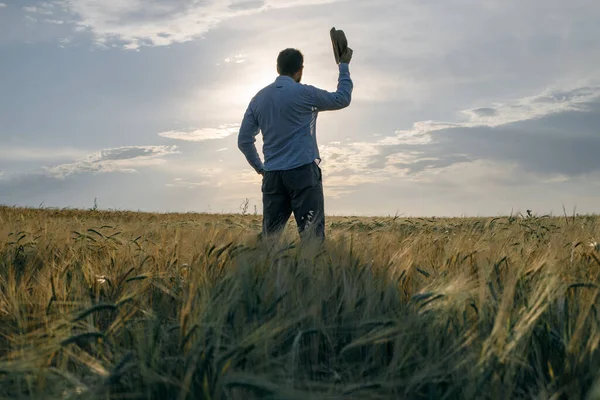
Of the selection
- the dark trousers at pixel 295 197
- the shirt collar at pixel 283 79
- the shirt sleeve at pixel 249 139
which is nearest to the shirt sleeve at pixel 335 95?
the shirt collar at pixel 283 79

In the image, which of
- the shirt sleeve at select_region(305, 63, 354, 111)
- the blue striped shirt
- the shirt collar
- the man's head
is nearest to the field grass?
the blue striped shirt

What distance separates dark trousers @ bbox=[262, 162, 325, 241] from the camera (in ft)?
17.5

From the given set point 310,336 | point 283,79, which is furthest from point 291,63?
point 310,336

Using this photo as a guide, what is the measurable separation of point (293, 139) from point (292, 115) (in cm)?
23

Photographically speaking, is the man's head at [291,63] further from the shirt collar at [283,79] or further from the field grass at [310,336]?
the field grass at [310,336]

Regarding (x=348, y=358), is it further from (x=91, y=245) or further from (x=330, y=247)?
(x=91, y=245)

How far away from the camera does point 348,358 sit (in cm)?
193

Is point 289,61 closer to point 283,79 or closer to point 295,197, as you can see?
point 283,79

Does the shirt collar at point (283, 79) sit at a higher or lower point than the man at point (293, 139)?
higher

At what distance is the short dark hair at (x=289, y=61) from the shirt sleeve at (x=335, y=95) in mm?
288

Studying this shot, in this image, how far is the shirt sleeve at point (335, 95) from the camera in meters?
5.42

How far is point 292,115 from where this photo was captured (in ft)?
17.9

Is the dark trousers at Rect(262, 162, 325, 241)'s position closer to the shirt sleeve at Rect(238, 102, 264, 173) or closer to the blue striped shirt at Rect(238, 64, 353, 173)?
the blue striped shirt at Rect(238, 64, 353, 173)

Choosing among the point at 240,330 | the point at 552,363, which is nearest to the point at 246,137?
the point at 240,330
